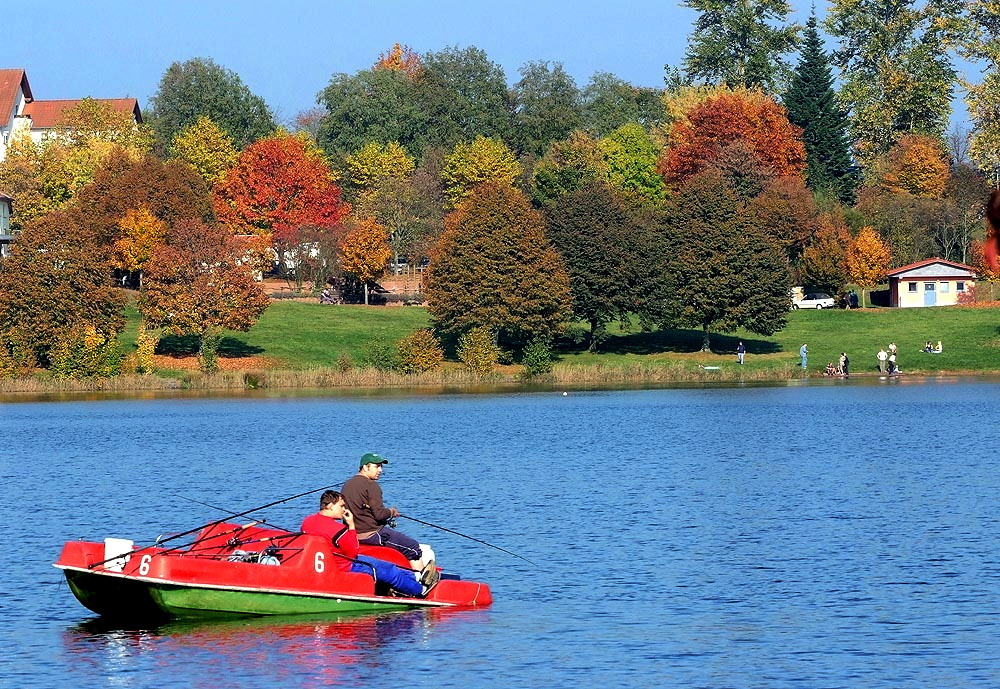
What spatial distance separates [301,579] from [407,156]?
457 feet

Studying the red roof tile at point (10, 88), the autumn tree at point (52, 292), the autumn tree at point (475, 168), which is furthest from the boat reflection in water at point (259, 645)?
the red roof tile at point (10, 88)

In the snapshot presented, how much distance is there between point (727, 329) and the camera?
4028 inches

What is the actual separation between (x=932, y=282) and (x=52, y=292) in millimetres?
66989

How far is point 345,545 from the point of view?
1053 inches

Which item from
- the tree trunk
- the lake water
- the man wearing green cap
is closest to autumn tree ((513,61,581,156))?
the tree trunk

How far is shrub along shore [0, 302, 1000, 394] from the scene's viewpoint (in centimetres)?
9594

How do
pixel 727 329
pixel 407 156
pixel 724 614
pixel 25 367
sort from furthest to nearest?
pixel 407 156, pixel 727 329, pixel 25 367, pixel 724 614

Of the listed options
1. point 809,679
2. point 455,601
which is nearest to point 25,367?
point 455,601

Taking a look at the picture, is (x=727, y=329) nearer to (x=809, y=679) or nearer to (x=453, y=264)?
(x=453, y=264)

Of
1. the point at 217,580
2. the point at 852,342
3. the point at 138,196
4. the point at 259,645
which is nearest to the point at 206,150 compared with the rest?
the point at 138,196

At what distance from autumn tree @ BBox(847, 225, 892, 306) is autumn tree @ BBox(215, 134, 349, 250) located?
47.3 meters

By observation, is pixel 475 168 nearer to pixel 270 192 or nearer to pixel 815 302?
pixel 270 192

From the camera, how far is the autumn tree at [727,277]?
3979 inches

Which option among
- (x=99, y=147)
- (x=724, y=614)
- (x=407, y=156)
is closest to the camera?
(x=724, y=614)
